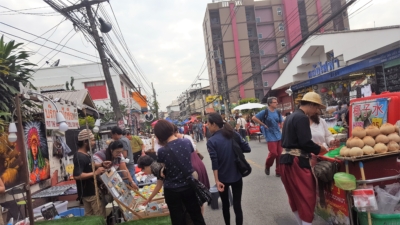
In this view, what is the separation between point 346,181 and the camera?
3.15 meters

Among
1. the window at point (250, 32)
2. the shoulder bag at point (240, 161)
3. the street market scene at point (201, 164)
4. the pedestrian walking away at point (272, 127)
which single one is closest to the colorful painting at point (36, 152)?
the street market scene at point (201, 164)

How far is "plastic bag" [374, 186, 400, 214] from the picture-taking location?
10.5 feet

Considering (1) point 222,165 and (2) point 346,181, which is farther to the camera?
(1) point 222,165

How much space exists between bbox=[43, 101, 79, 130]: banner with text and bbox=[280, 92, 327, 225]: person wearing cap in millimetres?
3238

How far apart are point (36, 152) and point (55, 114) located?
3824 millimetres

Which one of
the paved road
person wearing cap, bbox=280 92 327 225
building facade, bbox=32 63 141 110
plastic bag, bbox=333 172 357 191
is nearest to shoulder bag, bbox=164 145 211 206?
person wearing cap, bbox=280 92 327 225

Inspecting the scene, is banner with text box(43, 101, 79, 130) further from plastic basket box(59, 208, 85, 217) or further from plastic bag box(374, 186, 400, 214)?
plastic bag box(374, 186, 400, 214)

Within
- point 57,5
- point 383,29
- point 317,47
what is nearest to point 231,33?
point 317,47

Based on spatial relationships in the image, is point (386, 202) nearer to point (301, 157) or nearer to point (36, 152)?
point (301, 157)

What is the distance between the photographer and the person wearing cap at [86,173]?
4.48 meters

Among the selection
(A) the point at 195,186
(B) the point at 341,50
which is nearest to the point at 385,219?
(A) the point at 195,186

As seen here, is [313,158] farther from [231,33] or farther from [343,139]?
[231,33]

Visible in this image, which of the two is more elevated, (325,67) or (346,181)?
(325,67)

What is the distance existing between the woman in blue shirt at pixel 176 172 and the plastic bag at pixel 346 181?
5.18 feet
